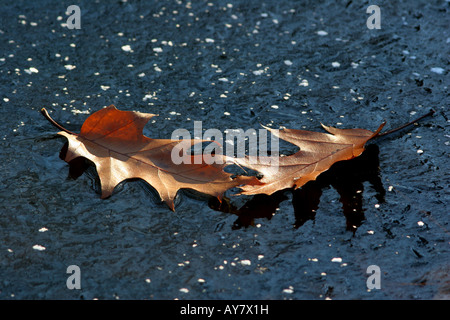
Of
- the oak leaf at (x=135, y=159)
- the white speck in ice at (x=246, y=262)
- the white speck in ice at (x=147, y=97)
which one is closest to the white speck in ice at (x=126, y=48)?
the white speck in ice at (x=147, y=97)

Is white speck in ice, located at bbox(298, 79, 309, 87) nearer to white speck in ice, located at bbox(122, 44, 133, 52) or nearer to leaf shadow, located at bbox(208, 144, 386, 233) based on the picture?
leaf shadow, located at bbox(208, 144, 386, 233)

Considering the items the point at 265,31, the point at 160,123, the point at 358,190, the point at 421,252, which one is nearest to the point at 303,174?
the point at 358,190

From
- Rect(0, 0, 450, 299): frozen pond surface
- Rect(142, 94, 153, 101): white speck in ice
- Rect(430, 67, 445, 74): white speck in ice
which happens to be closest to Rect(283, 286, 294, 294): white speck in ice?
Rect(0, 0, 450, 299): frozen pond surface

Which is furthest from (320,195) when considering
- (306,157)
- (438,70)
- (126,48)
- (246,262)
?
(126,48)

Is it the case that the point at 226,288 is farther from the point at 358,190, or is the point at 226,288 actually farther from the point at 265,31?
the point at 265,31

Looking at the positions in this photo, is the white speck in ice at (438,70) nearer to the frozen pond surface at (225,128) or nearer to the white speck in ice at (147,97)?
the frozen pond surface at (225,128)
